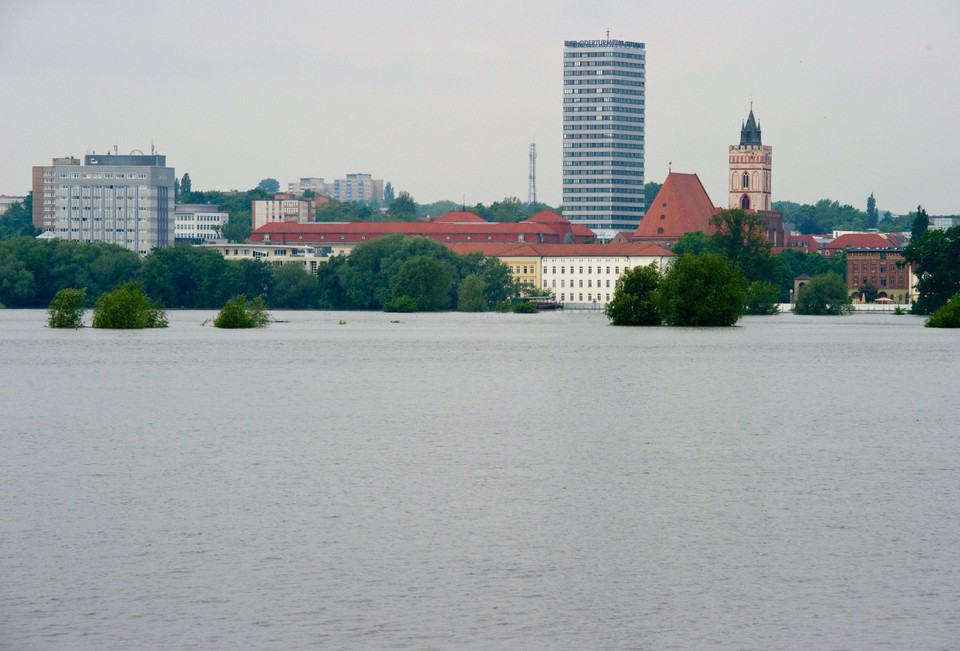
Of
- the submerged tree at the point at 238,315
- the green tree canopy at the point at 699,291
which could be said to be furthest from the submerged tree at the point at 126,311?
the green tree canopy at the point at 699,291

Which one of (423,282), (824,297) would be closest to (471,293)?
(423,282)

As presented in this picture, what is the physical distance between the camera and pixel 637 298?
4040 inches

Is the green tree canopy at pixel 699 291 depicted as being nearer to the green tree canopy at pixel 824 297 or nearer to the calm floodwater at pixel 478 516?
the calm floodwater at pixel 478 516

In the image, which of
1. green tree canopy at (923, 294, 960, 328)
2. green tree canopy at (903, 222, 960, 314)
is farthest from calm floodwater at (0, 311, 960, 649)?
green tree canopy at (903, 222, 960, 314)

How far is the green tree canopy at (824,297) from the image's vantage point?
5871 inches

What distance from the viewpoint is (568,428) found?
37.2 metres

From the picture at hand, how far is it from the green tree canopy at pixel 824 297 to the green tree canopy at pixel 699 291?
166 feet

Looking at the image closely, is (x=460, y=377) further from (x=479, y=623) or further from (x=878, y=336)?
(x=878, y=336)

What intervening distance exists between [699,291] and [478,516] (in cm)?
7614

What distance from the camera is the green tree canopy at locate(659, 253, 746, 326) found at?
9669cm

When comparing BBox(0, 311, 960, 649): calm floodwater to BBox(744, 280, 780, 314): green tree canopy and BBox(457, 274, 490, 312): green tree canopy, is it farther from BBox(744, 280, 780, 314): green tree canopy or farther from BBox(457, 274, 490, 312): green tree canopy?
BBox(457, 274, 490, 312): green tree canopy

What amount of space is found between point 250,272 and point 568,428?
132 meters

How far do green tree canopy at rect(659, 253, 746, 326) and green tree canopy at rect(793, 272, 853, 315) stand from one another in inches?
1993

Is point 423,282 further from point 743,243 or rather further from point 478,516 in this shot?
point 478,516
